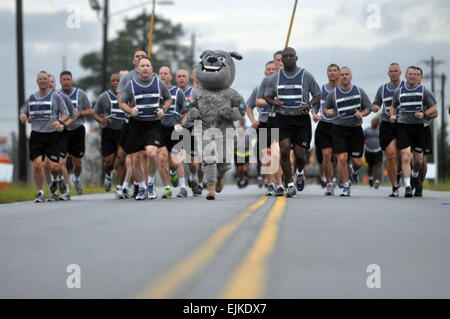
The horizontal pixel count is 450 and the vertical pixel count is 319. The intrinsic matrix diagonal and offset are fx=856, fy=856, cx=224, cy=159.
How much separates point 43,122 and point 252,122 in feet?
12.3

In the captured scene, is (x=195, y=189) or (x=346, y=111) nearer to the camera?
(x=346, y=111)

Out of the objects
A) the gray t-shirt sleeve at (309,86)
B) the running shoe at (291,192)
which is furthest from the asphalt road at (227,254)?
the gray t-shirt sleeve at (309,86)

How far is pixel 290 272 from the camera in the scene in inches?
218

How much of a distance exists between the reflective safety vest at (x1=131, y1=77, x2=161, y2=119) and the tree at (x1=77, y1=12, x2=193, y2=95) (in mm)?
55442

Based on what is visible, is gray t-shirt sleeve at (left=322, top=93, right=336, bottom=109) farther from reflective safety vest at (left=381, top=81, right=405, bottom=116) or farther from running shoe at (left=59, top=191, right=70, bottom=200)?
running shoe at (left=59, top=191, right=70, bottom=200)

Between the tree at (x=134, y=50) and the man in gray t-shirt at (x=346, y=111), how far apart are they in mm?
53718

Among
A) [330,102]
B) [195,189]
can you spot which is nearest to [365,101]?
[330,102]

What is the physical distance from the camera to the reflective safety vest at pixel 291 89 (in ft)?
47.4

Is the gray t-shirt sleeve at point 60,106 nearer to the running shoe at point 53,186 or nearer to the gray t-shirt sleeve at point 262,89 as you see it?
the running shoe at point 53,186

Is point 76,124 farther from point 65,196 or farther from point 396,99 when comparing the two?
point 396,99

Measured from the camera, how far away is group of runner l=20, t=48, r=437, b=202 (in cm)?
1422

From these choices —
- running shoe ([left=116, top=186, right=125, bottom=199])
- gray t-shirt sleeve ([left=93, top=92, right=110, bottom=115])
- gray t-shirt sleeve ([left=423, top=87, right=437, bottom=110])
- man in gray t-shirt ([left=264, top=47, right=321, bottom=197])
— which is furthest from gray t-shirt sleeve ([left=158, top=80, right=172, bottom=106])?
gray t-shirt sleeve ([left=423, top=87, right=437, bottom=110])

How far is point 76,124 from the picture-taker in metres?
17.7
